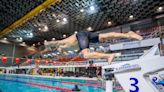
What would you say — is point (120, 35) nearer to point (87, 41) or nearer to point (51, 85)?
point (87, 41)

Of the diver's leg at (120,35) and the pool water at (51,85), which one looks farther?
the pool water at (51,85)

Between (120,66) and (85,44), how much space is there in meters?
0.45

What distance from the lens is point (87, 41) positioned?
71.9 inches

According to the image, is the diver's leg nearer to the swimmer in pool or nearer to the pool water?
the swimmer in pool

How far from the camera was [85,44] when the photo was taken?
1801 millimetres

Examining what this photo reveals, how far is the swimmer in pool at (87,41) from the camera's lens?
1.62 m

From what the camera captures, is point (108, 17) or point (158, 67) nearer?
point (158, 67)

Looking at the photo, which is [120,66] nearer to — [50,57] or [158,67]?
[158,67]

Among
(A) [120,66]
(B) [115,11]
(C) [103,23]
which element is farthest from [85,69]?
(A) [120,66]

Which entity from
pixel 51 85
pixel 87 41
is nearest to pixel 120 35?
pixel 87 41

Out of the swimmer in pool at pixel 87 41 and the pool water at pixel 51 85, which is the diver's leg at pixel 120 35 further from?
the pool water at pixel 51 85

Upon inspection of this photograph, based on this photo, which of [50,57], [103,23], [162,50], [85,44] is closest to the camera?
[162,50]

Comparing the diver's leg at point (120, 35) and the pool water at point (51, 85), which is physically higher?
the diver's leg at point (120, 35)

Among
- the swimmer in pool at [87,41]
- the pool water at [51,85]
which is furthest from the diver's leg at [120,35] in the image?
the pool water at [51,85]
